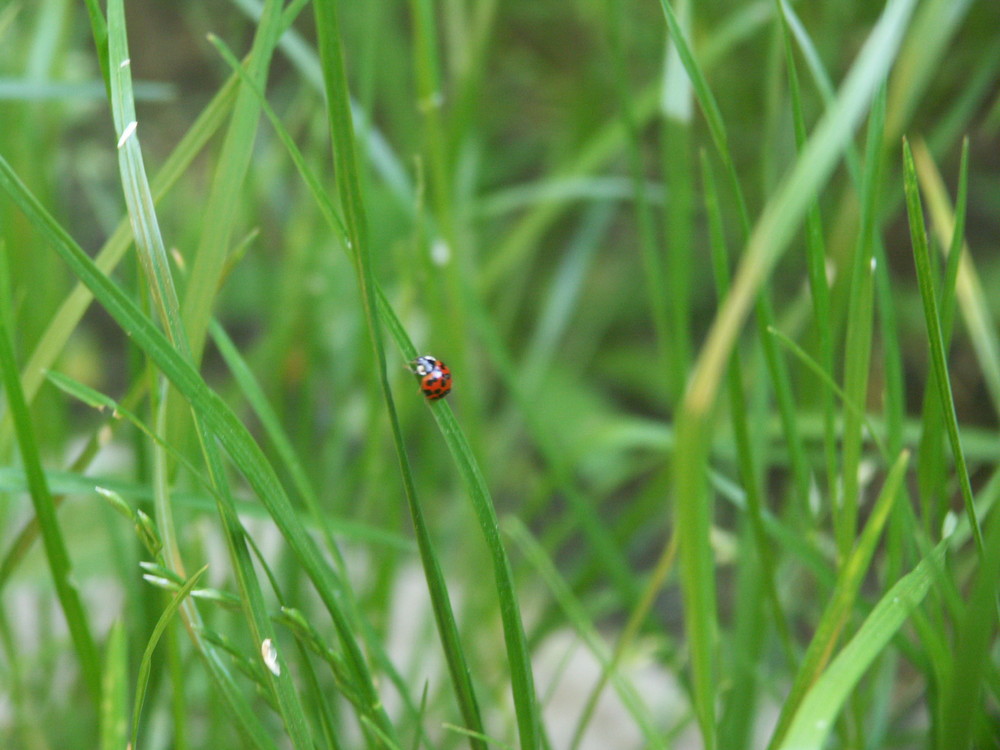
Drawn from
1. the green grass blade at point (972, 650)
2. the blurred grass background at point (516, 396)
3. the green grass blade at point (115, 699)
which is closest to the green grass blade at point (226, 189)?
the blurred grass background at point (516, 396)

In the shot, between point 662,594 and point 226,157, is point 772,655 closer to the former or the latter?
point 662,594

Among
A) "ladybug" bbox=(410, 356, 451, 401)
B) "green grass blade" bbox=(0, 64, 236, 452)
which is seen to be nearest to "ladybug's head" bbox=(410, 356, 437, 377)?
"ladybug" bbox=(410, 356, 451, 401)

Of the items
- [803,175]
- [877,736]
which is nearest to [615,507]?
[877,736]

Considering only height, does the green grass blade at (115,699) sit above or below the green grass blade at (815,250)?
below

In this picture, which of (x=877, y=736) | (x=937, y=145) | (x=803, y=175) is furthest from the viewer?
(x=937, y=145)

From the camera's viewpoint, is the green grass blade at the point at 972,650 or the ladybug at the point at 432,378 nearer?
the green grass blade at the point at 972,650

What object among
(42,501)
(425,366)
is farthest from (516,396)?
(42,501)

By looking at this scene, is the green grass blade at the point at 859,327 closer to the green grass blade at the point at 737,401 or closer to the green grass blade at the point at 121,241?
the green grass blade at the point at 737,401
